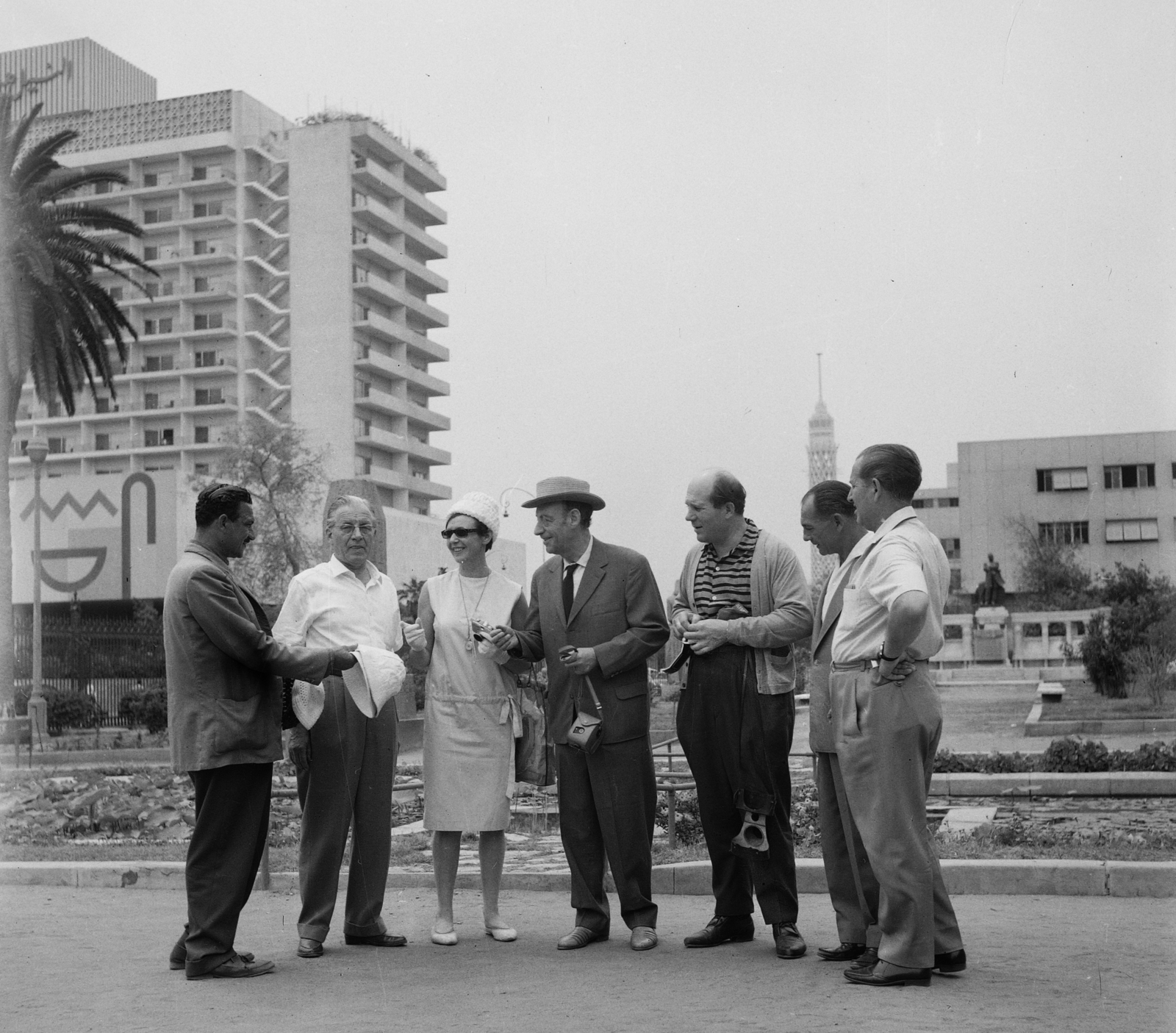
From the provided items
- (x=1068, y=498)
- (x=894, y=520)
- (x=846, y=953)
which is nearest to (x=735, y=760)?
(x=846, y=953)

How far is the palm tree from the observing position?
26.2 m

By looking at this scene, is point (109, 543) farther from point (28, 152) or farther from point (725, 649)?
point (725, 649)

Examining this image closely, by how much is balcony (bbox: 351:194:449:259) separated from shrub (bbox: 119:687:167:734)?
6386 centimetres

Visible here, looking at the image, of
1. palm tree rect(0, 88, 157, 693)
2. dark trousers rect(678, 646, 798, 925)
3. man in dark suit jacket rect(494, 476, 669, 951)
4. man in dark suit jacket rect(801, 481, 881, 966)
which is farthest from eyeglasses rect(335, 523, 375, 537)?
palm tree rect(0, 88, 157, 693)

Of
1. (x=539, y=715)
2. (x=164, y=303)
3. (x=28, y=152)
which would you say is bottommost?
(x=539, y=715)

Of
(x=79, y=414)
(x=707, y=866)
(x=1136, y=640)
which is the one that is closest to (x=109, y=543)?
(x=79, y=414)

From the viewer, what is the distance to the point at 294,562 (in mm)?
54688

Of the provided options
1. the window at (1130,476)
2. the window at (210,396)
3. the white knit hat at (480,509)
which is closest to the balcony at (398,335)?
the window at (210,396)

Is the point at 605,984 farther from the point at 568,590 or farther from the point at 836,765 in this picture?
the point at 568,590

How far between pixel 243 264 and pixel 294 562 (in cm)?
3821

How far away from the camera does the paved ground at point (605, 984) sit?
434cm

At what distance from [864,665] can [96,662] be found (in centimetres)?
2699

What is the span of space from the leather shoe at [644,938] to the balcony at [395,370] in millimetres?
80937

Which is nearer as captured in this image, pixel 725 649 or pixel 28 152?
pixel 725 649
